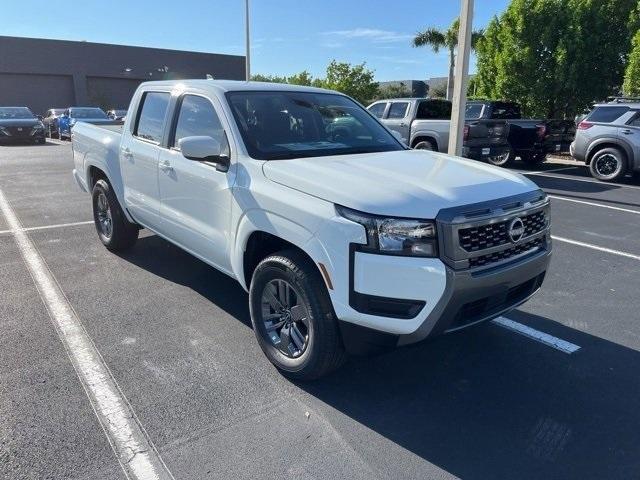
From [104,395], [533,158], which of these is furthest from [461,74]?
[104,395]

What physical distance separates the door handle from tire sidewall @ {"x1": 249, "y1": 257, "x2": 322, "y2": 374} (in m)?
1.43

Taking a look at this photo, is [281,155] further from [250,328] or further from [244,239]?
[250,328]

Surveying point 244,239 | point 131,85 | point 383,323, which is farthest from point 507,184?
point 131,85

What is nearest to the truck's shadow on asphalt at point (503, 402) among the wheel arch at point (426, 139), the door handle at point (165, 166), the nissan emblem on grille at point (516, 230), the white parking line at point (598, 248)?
the nissan emblem on grille at point (516, 230)

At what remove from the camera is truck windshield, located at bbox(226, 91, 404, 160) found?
12.2 feet

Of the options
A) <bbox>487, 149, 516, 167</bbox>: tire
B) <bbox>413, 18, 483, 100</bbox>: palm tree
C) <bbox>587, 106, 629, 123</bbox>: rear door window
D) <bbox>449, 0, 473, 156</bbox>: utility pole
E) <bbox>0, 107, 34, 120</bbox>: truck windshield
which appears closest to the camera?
<bbox>449, 0, 473, 156</bbox>: utility pole

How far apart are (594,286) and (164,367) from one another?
4119 millimetres

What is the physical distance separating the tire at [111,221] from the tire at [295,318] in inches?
111

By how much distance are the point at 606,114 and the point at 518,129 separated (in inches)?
92.3

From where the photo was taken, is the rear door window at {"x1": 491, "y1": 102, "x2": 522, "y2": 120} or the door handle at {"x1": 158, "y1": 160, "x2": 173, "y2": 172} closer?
the door handle at {"x1": 158, "y1": 160, "x2": 173, "y2": 172}

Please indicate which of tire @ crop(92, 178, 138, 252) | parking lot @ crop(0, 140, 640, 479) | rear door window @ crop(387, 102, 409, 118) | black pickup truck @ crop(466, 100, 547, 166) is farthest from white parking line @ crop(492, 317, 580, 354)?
black pickup truck @ crop(466, 100, 547, 166)

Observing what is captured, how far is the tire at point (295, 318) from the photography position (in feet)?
9.87

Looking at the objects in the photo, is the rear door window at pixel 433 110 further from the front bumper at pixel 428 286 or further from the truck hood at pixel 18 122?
the truck hood at pixel 18 122

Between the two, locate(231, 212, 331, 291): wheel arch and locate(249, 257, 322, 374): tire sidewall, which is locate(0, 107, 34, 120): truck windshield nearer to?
locate(231, 212, 331, 291): wheel arch
